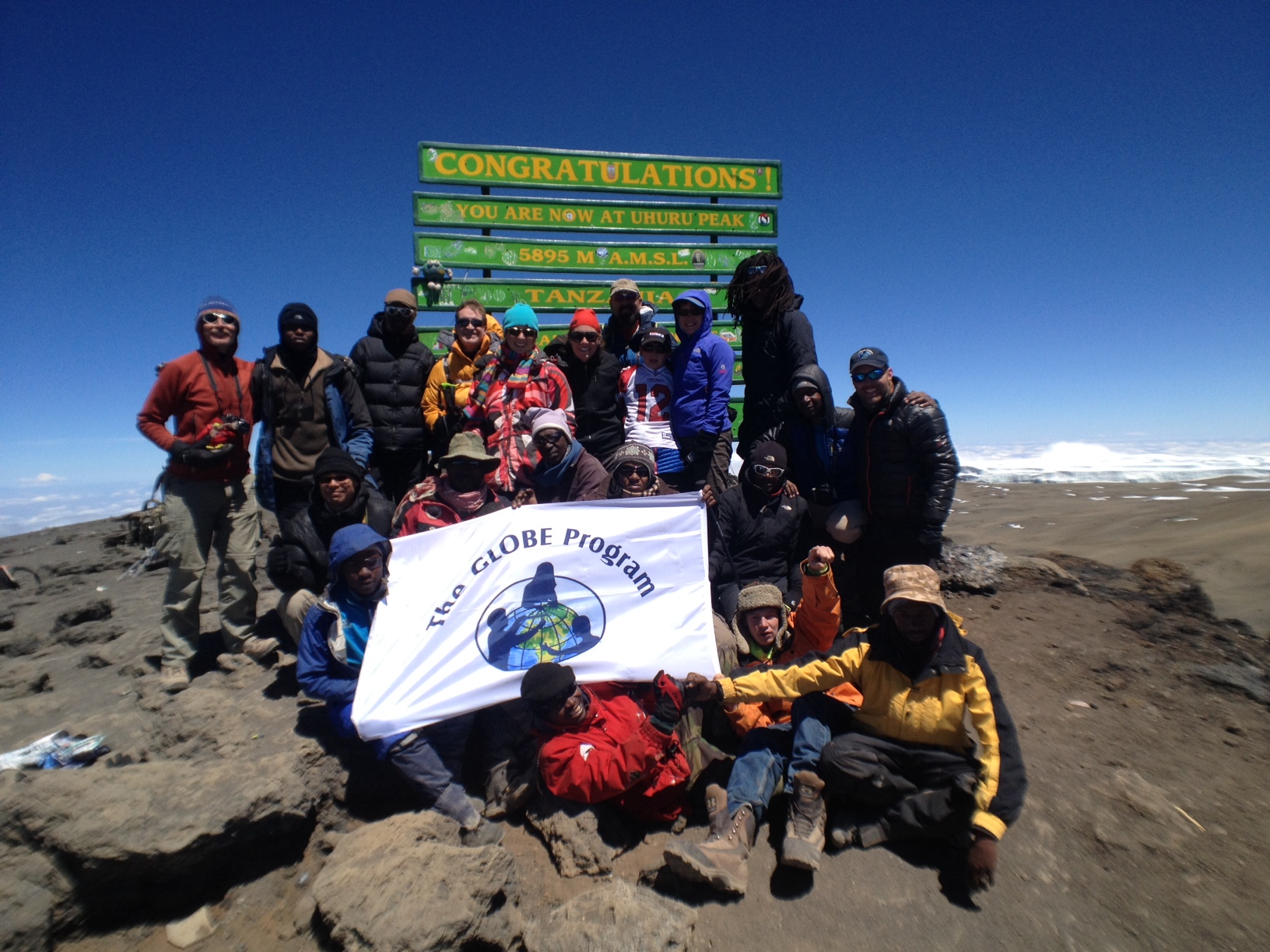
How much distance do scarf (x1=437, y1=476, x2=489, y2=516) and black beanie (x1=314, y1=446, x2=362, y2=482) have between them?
0.61m

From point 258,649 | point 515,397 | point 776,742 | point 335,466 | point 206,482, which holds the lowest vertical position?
point 776,742

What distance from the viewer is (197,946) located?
9.48ft

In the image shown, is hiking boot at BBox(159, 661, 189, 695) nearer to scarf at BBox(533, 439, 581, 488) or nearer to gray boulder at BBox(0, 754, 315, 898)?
gray boulder at BBox(0, 754, 315, 898)

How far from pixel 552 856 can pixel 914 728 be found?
209 centimetres

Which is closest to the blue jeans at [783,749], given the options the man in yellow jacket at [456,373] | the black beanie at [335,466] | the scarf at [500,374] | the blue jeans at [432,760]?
the blue jeans at [432,760]

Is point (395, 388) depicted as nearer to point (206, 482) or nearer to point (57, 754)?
point (206, 482)

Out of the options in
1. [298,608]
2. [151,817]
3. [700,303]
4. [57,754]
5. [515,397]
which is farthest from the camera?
[700,303]

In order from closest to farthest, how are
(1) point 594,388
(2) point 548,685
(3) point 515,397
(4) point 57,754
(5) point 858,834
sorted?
(5) point 858,834 → (2) point 548,685 → (4) point 57,754 → (3) point 515,397 → (1) point 594,388

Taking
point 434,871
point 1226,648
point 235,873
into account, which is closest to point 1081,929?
point 434,871

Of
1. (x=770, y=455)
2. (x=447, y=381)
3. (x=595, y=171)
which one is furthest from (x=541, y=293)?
(x=770, y=455)

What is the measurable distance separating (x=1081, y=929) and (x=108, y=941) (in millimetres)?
4492

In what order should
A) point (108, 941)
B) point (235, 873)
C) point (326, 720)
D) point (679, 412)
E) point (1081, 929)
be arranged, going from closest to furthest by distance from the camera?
1. point (1081, 929)
2. point (108, 941)
3. point (235, 873)
4. point (326, 720)
5. point (679, 412)

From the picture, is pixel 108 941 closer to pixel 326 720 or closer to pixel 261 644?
pixel 326 720

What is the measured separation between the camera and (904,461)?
4469mm
